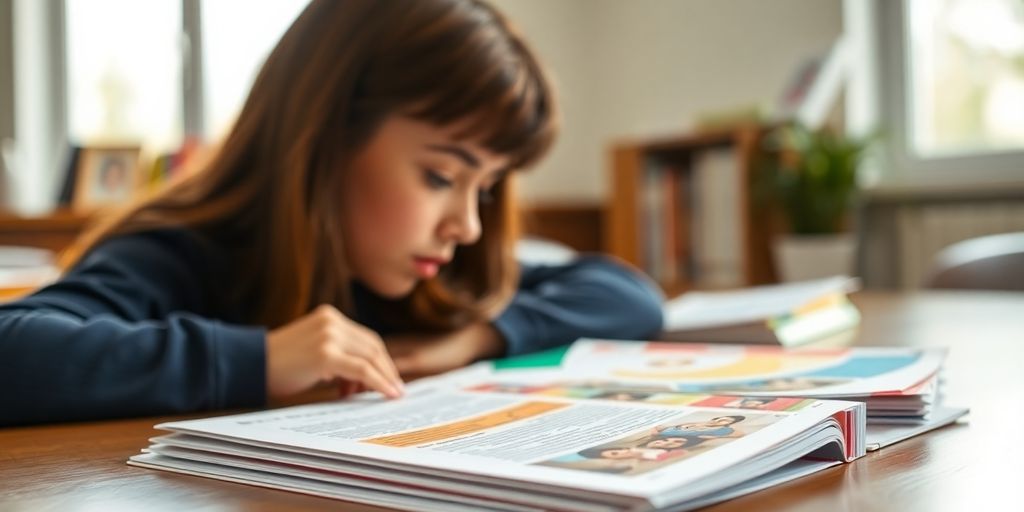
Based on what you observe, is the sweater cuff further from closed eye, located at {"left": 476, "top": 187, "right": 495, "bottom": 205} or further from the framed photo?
the framed photo

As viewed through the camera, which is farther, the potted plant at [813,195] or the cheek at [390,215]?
the potted plant at [813,195]

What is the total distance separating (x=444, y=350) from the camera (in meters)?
0.96

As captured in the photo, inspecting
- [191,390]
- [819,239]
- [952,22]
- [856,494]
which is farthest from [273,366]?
[952,22]

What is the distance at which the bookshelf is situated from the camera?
10.1ft

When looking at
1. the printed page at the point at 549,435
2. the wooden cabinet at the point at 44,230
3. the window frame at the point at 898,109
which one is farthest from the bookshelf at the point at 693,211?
the printed page at the point at 549,435

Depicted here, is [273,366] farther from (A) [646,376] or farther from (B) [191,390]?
(A) [646,376]

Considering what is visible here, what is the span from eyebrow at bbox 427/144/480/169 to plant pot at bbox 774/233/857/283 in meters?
Answer: 1.99

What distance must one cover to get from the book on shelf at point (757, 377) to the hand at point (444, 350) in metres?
0.07

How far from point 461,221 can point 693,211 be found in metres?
2.36

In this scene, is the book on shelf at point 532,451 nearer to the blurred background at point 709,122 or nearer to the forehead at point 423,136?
the forehead at point 423,136

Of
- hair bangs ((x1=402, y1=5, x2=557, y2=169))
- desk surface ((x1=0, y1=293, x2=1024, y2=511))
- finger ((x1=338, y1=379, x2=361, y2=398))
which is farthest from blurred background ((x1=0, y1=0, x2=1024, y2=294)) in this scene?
desk surface ((x1=0, y1=293, x2=1024, y2=511))

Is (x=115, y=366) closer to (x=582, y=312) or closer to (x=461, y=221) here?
(x=461, y=221)

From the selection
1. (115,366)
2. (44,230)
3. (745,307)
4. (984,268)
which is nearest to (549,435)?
(115,366)

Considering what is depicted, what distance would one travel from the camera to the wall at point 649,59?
3.36 metres
